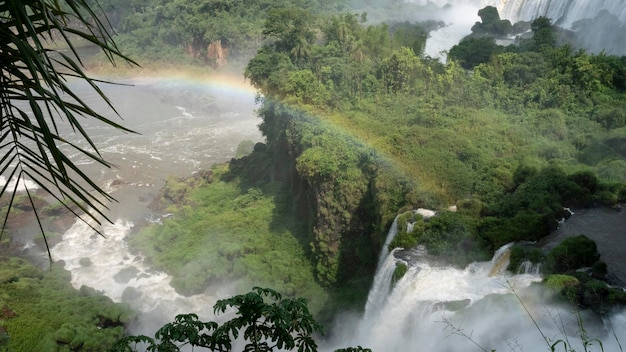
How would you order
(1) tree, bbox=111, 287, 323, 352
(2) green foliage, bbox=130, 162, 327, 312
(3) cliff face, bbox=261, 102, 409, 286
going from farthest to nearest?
(2) green foliage, bbox=130, 162, 327, 312
(3) cliff face, bbox=261, 102, 409, 286
(1) tree, bbox=111, 287, 323, 352

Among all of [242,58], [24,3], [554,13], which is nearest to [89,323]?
[24,3]

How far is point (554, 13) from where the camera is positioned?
103 feet

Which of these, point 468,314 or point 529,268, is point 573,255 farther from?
point 468,314

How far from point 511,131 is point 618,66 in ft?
18.5

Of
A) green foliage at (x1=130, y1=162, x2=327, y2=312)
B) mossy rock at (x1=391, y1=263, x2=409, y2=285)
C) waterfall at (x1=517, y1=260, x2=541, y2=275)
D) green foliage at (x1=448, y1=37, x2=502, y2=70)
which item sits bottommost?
green foliage at (x1=130, y1=162, x2=327, y2=312)

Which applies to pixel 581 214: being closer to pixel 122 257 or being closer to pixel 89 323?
pixel 89 323

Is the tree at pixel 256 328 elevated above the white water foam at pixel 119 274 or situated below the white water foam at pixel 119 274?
above

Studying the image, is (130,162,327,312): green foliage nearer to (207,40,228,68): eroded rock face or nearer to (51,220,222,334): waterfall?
(51,220,222,334): waterfall

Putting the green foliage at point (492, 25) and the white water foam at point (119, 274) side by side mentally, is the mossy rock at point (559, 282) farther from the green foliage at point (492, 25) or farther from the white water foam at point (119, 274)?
the green foliage at point (492, 25)

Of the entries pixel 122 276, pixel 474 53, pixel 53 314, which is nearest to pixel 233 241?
pixel 122 276

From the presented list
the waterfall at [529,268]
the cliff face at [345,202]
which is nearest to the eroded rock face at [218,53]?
the cliff face at [345,202]

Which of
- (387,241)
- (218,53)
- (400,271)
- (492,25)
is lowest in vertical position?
(218,53)

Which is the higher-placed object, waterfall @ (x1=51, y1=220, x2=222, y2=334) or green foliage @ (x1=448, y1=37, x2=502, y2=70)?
green foliage @ (x1=448, y1=37, x2=502, y2=70)

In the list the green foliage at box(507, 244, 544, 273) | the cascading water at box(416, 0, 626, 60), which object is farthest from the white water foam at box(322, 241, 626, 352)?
the cascading water at box(416, 0, 626, 60)
